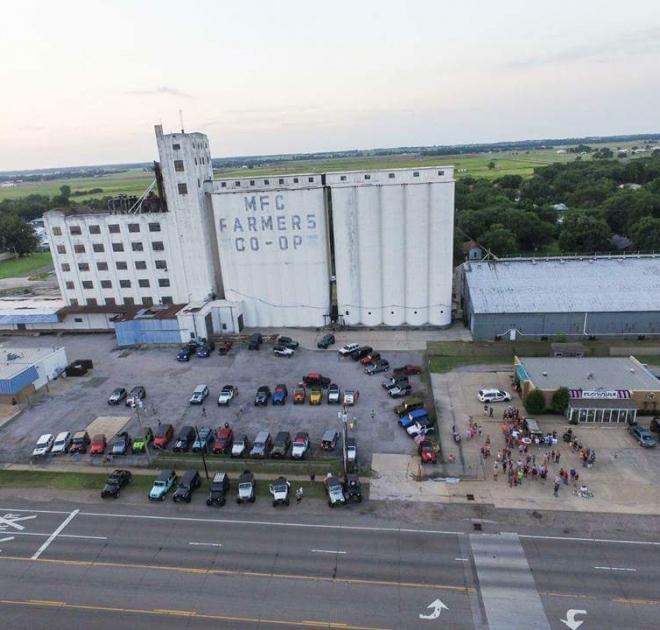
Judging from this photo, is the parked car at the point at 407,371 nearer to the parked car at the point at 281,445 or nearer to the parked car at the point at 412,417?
the parked car at the point at 412,417

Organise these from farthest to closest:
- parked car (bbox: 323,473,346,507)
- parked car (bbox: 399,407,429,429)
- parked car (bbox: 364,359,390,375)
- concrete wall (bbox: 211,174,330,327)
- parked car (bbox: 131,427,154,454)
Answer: concrete wall (bbox: 211,174,330,327), parked car (bbox: 364,359,390,375), parked car (bbox: 399,407,429,429), parked car (bbox: 131,427,154,454), parked car (bbox: 323,473,346,507)

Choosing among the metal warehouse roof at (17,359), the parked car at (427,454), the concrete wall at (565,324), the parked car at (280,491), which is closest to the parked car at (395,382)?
the parked car at (427,454)

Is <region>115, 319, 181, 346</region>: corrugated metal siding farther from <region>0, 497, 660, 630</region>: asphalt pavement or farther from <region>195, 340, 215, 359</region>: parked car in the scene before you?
<region>0, 497, 660, 630</region>: asphalt pavement

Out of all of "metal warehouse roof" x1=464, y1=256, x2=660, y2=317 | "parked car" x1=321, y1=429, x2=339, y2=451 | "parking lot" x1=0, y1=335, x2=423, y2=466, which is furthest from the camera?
"metal warehouse roof" x1=464, y1=256, x2=660, y2=317

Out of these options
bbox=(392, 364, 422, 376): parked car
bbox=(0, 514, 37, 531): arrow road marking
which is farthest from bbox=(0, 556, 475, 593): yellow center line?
bbox=(392, 364, 422, 376): parked car

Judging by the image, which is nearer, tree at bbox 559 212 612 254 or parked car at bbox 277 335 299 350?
parked car at bbox 277 335 299 350

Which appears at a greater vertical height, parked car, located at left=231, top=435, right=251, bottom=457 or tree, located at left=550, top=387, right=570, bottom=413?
tree, located at left=550, top=387, right=570, bottom=413

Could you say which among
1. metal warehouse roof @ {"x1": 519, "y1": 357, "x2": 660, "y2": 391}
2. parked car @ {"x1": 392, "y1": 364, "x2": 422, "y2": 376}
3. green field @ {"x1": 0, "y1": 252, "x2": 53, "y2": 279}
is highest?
metal warehouse roof @ {"x1": 519, "y1": 357, "x2": 660, "y2": 391}

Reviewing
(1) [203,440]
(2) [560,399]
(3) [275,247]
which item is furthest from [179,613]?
(3) [275,247]
